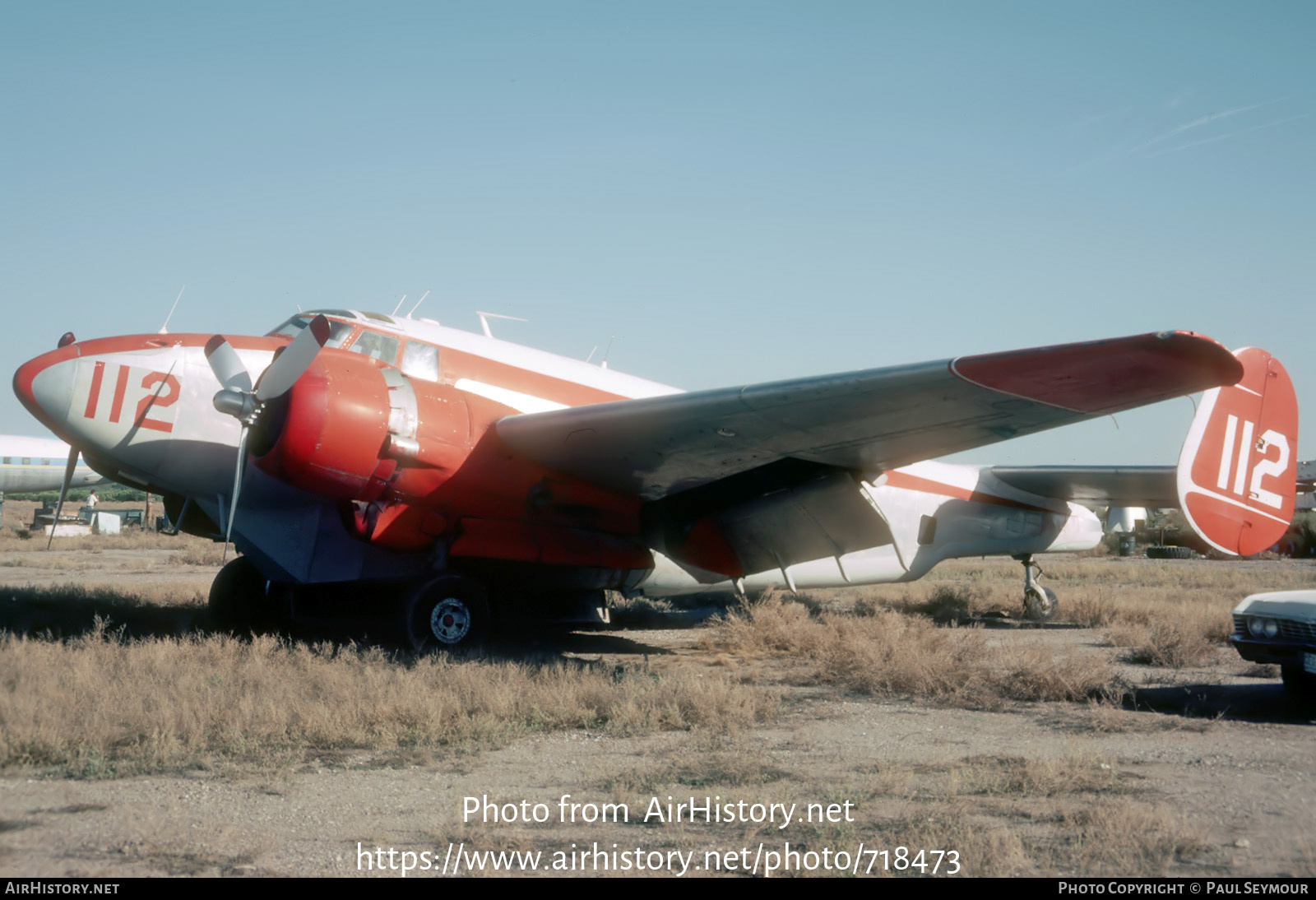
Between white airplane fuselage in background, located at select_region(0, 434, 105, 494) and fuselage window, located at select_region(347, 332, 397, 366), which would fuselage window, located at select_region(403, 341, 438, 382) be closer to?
fuselage window, located at select_region(347, 332, 397, 366)

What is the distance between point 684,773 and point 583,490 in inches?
202

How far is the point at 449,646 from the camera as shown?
9.66 meters

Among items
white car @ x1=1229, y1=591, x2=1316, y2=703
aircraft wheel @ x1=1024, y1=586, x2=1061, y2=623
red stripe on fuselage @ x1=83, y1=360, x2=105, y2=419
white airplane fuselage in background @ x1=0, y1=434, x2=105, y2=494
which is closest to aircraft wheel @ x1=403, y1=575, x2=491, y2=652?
red stripe on fuselage @ x1=83, y1=360, x2=105, y2=419

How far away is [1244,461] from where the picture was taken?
8.44 meters

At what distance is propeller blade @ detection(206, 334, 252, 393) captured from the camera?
30.0 feet

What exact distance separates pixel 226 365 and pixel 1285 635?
967 centimetres

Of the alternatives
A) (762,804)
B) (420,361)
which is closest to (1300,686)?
(762,804)

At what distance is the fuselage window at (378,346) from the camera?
393 inches

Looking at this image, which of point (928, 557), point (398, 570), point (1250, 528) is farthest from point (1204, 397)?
point (398, 570)

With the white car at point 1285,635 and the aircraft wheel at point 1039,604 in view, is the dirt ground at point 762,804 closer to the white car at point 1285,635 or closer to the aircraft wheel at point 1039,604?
the white car at point 1285,635

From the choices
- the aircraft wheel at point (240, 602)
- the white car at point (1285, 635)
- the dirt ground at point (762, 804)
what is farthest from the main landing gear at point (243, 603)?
the white car at point (1285, 635)

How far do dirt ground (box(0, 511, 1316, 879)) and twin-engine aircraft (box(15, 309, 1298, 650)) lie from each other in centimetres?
256

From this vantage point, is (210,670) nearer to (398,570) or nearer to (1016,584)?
(398,570)

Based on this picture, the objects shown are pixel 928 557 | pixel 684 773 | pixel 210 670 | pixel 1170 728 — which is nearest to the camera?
pixel 684 773
